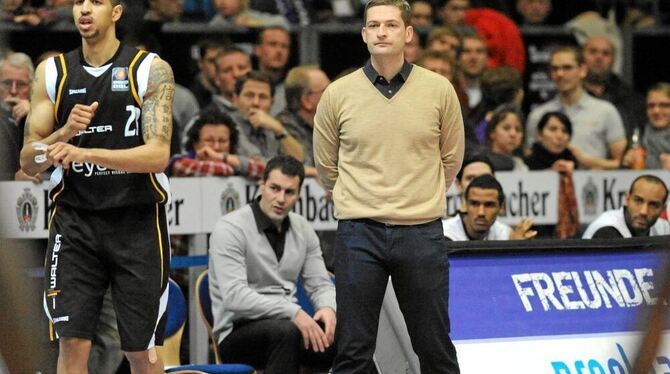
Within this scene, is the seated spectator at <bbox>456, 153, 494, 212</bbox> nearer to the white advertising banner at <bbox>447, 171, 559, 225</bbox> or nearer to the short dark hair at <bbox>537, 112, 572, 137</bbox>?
the white advertising banner at <bbox>447, 171, 559, 225</bbox>

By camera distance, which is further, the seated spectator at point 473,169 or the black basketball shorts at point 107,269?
the seated spectator at point 473,169

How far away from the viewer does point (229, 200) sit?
29.0ft

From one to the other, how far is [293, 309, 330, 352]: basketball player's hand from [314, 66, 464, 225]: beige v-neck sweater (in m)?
1.64

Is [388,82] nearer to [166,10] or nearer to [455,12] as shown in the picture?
[166,10]

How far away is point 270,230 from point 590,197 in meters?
2.95

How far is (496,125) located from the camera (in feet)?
34.5

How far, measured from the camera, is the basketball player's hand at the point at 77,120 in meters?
5.87

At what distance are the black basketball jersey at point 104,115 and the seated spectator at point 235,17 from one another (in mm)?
5725

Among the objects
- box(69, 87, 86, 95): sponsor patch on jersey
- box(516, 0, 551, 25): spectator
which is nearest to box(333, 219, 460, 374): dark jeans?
box(69, 87, 86, 95): sponsor patch on jersey

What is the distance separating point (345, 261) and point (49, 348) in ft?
6.69

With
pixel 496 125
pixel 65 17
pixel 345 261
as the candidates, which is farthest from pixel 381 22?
pixel 65 17

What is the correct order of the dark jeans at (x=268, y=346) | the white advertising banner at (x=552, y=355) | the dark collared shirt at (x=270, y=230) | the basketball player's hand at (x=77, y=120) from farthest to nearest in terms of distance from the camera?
the dark collared shirt at (x=270, y=230) → the dark jeans at (x=268, y=346) → the white advertising banner at (x=552, y=355) → the basketball player's hand at (x=77, y=120)

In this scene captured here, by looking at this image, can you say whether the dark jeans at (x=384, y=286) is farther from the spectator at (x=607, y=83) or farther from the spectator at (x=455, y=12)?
the spectator at (x=455, y=12)

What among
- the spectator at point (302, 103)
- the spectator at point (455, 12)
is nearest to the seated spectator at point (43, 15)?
the spectator at point (302, 103)
